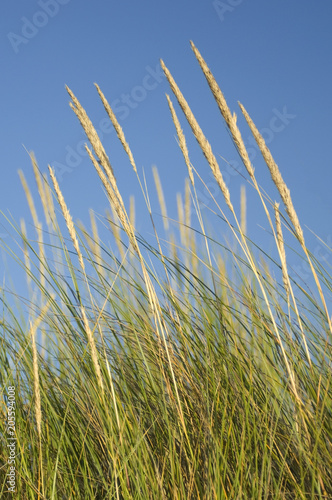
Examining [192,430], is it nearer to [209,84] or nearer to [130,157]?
[130,157]

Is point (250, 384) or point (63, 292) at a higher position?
point (63, 292)

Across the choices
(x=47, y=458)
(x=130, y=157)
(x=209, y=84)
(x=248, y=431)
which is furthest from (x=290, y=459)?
(x=209, y=84)

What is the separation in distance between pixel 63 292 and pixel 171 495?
0.83 meters

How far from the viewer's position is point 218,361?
1882mm

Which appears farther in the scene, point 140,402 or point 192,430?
point 140,402

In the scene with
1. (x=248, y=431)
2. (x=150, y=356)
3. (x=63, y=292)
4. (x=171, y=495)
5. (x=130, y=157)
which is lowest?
(x=171, y=495)

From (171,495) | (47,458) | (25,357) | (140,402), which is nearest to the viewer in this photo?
(171,495)

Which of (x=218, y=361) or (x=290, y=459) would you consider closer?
(x=290, y=459)

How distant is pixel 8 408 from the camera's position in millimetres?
1901

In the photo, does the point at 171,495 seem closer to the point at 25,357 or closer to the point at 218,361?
the point at 218,361

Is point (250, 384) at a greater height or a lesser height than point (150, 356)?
lesser

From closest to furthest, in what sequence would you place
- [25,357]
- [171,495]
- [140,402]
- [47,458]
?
[171,495] < [47,458] < [140,402] < [25,357]

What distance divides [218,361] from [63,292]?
25.8 inches

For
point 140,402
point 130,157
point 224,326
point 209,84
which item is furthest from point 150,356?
point 209,84
